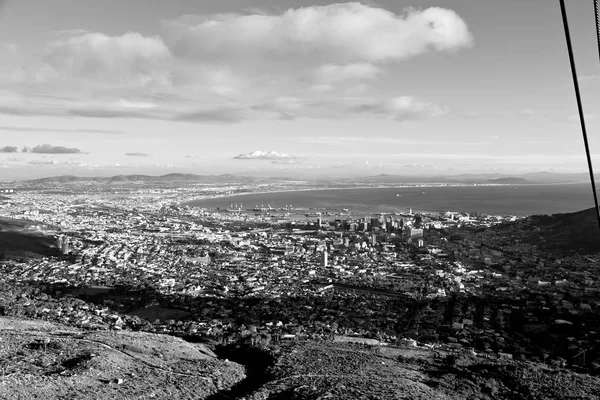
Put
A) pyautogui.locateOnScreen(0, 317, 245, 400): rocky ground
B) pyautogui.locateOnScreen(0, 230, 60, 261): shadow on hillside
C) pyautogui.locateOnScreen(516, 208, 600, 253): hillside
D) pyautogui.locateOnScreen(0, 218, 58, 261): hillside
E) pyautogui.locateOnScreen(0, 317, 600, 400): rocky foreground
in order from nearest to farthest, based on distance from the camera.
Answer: pyautogui.locateOnScreen(0, 317, 245, 400): rocky ground < pyautogui.locateOnScreen(0, 317, 600, 400): rocky foreground < pyautogui.locateOnScreen(0, 230, 60, 261): shadow on hillside < pyautogui.locateOnScreen(0, 218, 58, 261): hillside < pyautogui.locateOnScreen(516, 208, 600, 253): hillside

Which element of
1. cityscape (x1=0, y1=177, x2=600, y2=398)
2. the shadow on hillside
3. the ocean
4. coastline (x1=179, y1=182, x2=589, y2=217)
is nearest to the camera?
cityscape (x1=0, y1=177, x2=600, y2=398)

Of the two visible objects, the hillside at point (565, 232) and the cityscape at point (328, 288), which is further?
the hillside at point (565, 232)

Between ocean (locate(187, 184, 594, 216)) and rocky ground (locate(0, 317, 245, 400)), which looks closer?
rocky ground (locate(0, 317, 245, 400))

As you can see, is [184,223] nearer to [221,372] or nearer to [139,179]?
[221,372]

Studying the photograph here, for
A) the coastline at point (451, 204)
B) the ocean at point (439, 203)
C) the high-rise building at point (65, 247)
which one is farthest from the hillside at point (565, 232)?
the high-rise building at point (65, 247)

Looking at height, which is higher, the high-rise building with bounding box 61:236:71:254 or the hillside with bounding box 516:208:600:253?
the high-rise building with bounding box 61:236:71:254

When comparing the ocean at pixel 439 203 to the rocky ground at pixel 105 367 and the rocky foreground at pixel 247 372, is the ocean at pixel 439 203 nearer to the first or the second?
the rocky foreground at pixel 247 372

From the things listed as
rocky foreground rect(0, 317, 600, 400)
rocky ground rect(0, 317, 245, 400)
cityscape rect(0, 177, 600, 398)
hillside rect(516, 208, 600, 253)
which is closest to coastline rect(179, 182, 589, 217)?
hillside rect(516, 208, 600, 253)

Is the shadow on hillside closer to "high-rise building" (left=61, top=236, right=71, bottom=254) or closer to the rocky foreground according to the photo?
Answer: "high-rise building" (left=61, top=236, right=71, bottom=254)

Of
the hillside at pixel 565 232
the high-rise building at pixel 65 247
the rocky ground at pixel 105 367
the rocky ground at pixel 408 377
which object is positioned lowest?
the hillside at pixel 565 232
